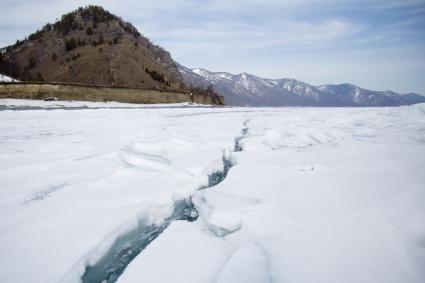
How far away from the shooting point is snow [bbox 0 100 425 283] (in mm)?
1869

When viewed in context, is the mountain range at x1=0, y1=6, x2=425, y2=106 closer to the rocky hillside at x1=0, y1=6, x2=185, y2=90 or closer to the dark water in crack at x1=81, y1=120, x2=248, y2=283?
the rocky hillside at x1=0, y1=6, x2=185, y2=90

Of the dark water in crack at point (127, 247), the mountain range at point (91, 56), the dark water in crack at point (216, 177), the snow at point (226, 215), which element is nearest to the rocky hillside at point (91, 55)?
the mountain range at point (91, 56)

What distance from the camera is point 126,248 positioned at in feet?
7.88

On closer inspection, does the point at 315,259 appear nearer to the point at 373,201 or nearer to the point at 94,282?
the point at 373,201

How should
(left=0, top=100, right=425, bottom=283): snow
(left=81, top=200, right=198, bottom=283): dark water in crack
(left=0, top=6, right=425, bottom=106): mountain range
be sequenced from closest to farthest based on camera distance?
(left=0, top=100, right=425, bottom=283): snow
(left=81, top=200, right=198, bottom=283): dark water in crack
(left=0, top=6, right=425, bottom=106): mountain range

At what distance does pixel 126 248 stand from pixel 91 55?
150 feet

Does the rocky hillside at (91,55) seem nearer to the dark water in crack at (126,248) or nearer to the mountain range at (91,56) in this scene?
the mountain range at (91,56)

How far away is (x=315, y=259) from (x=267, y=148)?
3788 millimetres

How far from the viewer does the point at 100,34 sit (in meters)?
50.3

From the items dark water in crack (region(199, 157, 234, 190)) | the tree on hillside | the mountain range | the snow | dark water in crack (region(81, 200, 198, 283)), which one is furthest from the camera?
the tree on hillside

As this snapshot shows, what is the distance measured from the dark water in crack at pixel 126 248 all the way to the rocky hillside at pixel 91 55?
127ft

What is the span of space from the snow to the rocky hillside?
1475 inches

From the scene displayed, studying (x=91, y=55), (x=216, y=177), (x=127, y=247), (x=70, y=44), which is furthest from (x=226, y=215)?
(x=70, y=44)

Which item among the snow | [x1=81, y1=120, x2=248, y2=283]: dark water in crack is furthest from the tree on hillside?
[x1=81, y1=120, x2=248, y2=283]: dark water in crack
